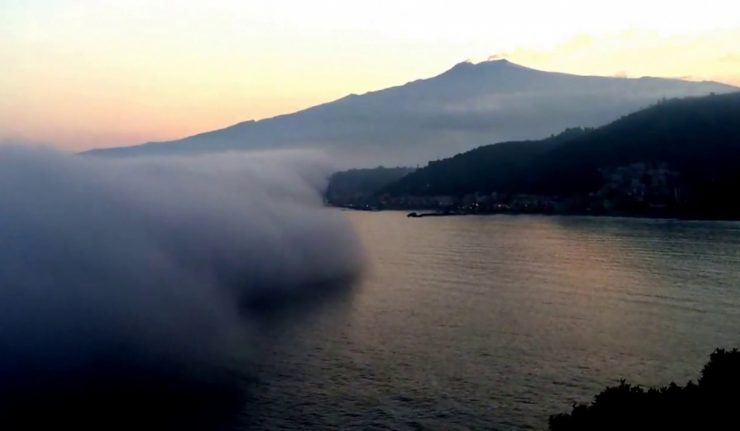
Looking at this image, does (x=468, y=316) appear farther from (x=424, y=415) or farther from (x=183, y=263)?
(x=183, y=263)

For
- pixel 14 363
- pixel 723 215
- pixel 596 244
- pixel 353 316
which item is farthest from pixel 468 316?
pixel 723 215

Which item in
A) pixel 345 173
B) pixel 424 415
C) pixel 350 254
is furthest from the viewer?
pixel 345 173

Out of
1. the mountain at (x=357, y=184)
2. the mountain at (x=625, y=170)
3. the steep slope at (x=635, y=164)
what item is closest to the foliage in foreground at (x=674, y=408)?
the mountain at (x=625, y=170)

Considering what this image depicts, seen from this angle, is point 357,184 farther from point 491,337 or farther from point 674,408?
point 674,408

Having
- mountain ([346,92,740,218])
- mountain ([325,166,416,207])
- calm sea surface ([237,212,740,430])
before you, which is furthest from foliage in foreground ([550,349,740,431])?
mountain ([325,166,416,207])

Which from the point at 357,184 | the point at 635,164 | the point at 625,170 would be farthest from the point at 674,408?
the point at 357,184
